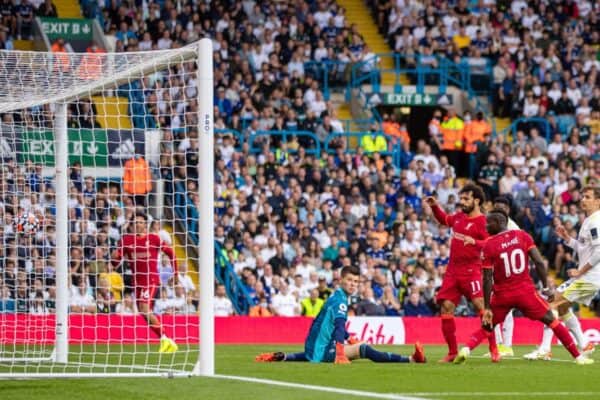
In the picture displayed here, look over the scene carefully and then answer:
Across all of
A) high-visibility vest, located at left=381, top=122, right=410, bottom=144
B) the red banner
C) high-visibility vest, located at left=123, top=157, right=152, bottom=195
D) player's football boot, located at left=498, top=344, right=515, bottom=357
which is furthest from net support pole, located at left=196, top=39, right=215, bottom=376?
high-visibility vest, located at left=381, top=122, right=410, bottom=144

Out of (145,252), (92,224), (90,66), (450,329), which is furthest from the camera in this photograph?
(92,224)

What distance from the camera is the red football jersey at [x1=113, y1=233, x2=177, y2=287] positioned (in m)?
19.2

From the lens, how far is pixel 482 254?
15844 mm

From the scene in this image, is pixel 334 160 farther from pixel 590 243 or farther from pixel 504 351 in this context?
pixel 590 243

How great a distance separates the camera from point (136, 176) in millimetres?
A: 22312

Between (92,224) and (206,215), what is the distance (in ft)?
31.4

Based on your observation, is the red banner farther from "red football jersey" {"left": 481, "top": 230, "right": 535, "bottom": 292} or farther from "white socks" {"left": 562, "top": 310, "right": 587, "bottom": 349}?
"red football jersey" {"left": 481, "top": 230, "right": 535, "bottom": 292}

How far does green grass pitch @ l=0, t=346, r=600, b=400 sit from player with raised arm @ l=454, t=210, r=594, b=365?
16.9 inches

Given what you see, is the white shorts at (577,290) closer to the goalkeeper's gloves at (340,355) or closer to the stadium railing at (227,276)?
the goalkeeper's gloves at (340,355)

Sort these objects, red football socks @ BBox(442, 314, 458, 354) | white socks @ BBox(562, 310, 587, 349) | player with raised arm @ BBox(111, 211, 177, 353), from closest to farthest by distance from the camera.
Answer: red football socks @ BBox(442, 314, 458, 354) < white socks @ BBox(562, 310, 587, 349) < player with raised arm @ BBox(111, 211, 177, 353)

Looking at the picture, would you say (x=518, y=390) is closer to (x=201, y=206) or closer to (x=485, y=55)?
(x=201, y=206)

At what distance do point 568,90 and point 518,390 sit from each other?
23.4 meters

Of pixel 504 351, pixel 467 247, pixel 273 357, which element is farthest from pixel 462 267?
pixel 504 351

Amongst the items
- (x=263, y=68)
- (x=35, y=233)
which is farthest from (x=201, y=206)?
(x=263, y=68)
